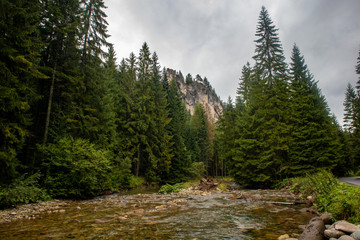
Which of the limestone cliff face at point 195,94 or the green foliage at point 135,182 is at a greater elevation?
the limestone cliff face at point 195,94

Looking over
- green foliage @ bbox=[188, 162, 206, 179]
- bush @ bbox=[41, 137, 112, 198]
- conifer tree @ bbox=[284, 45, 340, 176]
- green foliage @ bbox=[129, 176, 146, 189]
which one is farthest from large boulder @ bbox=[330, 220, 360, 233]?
green foliage @ bbox=[188, 162, 206, 179]

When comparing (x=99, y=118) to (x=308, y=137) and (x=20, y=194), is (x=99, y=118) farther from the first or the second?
(x=308, y=137)

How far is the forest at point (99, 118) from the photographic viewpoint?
390 inches

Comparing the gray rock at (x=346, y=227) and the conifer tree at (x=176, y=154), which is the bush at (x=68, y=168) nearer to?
the gray rock at (x=346, y=227)

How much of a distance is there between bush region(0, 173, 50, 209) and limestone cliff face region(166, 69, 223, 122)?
101 metres

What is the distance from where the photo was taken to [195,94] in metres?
126

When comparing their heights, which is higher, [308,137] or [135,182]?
[308,137]

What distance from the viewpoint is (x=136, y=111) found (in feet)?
90.4

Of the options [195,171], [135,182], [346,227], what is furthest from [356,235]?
[195,171]

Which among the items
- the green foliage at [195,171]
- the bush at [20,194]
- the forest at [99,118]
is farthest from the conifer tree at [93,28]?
the green foliage at [195,171]

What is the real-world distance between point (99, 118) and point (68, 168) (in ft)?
20.4

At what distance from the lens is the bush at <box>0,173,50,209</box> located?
840 centimetres

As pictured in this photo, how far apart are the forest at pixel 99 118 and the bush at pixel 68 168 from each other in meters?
0.07

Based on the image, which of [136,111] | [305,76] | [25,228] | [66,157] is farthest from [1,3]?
[305,76]
